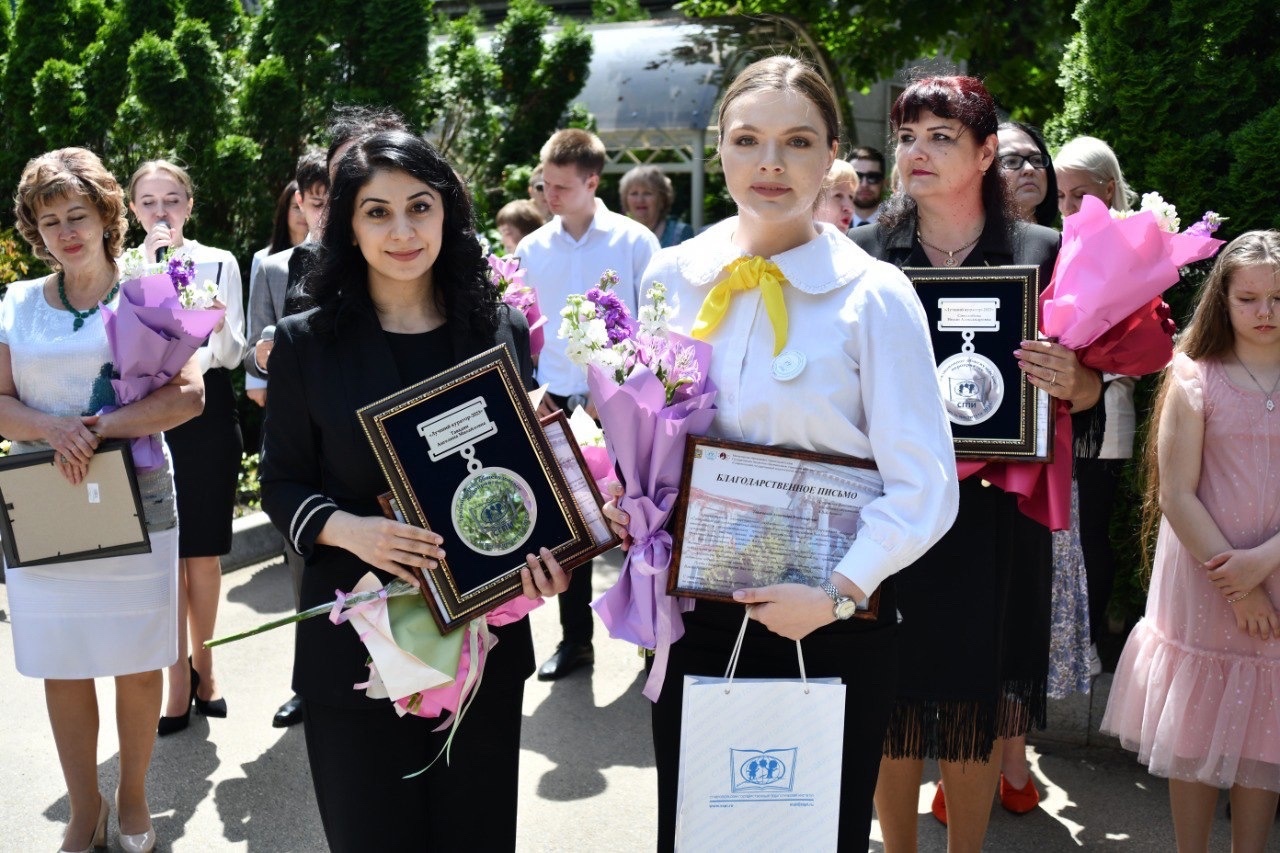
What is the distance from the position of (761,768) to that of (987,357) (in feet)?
4.55

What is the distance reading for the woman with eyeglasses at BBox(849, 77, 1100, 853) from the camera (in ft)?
11.1

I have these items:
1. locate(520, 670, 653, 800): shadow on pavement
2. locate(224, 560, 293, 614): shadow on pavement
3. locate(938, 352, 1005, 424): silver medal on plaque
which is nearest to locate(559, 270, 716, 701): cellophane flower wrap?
locate(938, 352, 1005, 424): silver medal on plaque

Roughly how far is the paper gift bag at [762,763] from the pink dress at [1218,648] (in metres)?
1.94

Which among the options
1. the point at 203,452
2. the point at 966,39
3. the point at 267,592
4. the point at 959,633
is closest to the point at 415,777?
the point at 959,633

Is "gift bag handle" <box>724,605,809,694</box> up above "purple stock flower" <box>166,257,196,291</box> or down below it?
below

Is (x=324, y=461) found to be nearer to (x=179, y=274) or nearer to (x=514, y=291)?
(x=514, y=291)

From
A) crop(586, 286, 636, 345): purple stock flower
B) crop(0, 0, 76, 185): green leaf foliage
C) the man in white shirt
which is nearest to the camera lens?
crop(586, 286, 636, 345): purple stock flower

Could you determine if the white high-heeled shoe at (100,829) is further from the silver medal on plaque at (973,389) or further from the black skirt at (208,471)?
the silver medal on plaque at (973,389)

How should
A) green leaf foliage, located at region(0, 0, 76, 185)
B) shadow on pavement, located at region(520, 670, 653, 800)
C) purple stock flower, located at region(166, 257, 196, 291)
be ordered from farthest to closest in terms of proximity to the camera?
green leaf foliage, located at region(0, 0, 76, 185)
shadow on pavement, located at region(520, 670, 653, 800)
purple stock flower, located at region(166, 257, 196, 291)

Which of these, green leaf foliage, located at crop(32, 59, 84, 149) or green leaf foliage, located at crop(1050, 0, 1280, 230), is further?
green leaf foliage, located at crop(32, 59, 84, 149)

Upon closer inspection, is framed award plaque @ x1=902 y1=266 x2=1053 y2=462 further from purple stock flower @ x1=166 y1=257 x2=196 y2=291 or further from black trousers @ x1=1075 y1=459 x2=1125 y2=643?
purple stock flower @ x1=166 y1=257 x2=196 y2=291

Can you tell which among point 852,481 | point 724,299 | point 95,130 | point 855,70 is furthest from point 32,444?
point 855,70

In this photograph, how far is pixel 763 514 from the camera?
2.45 m

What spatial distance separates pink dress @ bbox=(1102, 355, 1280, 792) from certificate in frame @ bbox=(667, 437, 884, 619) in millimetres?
1922
